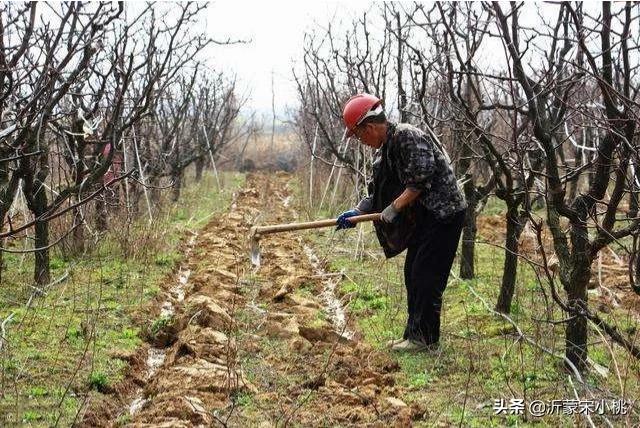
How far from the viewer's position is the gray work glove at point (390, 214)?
15.3 ft

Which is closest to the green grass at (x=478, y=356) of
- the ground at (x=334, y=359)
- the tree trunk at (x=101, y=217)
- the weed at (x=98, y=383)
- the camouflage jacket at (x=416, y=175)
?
the ground at (x=334, y=359)

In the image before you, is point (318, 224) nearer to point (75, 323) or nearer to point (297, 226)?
point (297, 226)

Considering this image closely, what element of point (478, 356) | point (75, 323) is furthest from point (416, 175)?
point (75, 323)

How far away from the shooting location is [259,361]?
4.75 metres

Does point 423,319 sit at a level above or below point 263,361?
above

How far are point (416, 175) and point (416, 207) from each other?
1.16ft

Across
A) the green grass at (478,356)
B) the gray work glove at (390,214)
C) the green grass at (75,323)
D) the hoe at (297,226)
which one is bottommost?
the green grass at (75,323)

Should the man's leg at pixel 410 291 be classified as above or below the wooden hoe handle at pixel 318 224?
below

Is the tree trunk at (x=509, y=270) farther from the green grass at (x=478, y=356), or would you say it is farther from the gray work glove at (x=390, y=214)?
the gray work glove at (x=390, y=214)

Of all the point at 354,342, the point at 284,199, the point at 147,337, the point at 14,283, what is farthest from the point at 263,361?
the point at 284,199

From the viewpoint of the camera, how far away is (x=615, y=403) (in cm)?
322

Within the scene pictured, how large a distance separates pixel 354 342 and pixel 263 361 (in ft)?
2.26

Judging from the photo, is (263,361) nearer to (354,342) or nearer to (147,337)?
(354,342)

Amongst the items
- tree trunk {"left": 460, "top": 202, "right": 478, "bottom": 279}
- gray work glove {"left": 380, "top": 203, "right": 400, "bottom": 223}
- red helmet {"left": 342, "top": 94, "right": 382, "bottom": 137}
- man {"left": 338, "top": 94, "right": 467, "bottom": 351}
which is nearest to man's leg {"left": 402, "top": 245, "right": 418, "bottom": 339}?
man {"left": 338, "top": 94, "right": 467, "bottom": 351}
